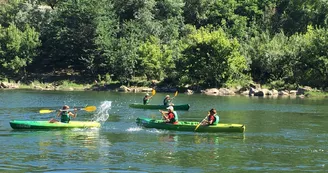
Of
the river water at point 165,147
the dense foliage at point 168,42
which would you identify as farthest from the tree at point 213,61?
the river water at point 165,147

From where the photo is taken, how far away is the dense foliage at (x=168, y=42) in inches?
3071

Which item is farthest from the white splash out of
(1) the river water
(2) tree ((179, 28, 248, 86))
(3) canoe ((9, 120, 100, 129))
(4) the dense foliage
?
(4) the dense foliage

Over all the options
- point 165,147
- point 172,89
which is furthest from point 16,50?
point 165,147

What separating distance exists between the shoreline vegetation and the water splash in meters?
23.7

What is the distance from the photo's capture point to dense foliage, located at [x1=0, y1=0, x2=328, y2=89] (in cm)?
7800

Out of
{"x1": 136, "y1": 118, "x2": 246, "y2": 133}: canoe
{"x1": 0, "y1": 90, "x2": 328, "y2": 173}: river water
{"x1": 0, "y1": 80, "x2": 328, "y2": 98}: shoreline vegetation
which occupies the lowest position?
{"x1": 0, "y1": 90, "x2": 328, "y2": 173}: river water

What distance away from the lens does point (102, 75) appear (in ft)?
289

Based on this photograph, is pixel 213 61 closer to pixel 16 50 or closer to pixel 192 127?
pixel 16 50

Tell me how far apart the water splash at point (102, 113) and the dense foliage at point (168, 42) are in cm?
2654

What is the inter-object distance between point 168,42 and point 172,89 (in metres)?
12.3

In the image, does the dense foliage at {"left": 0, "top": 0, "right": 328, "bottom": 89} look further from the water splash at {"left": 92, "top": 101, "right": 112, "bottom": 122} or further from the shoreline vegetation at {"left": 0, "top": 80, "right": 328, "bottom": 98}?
the water splash at {"left": 92, "top": 101, "right": 112, "bottom": 122}

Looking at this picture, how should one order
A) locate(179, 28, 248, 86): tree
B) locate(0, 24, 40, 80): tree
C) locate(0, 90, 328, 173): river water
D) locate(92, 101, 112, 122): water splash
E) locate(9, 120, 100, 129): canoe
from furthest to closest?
1. locate(0, 24, 40, 80): tree
2. locate(179, 28, 248, 86): tree
3. locate(92, 101, 112, 122): water splash
4. locate(9, 120, 100, 129): canoe
5. locate(0, 90, 328, 173): river water

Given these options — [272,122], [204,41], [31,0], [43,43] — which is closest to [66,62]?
[43,43]

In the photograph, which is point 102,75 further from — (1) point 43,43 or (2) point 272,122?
(2) point 272,122
